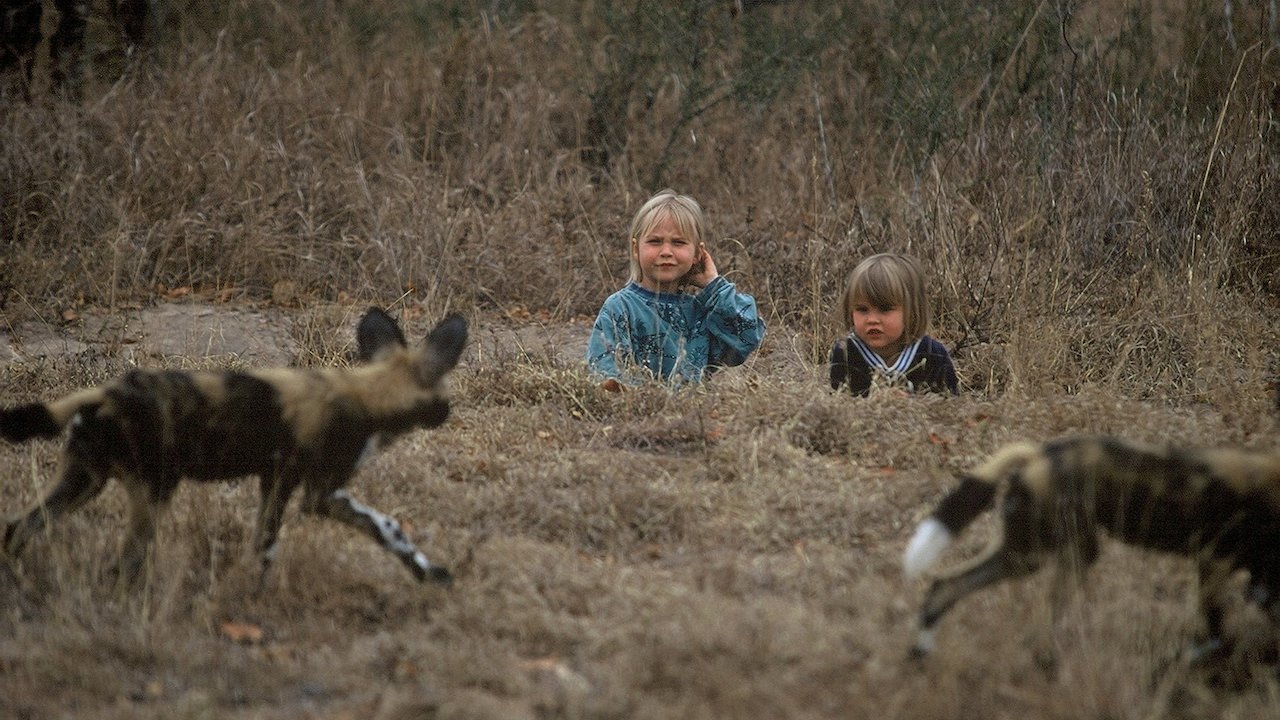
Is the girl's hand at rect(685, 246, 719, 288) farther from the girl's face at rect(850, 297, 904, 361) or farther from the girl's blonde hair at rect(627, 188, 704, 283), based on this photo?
the girl's face at rect(850, 297, 904, 361)

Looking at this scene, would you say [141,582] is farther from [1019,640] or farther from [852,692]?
[1019,640]

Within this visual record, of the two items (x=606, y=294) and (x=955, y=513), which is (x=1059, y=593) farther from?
(x=606, y=294)

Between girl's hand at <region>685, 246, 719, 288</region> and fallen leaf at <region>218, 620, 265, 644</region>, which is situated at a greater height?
girl's hand at <region>685, 246, 719, 288</region>

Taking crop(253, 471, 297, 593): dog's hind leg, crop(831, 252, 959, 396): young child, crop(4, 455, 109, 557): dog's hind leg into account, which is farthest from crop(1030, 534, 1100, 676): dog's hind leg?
crop(831, 252, 959, 396): young child

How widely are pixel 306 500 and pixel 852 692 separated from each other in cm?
154

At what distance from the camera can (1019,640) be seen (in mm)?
3090

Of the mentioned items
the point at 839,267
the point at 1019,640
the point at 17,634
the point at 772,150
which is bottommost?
the point at 17,634

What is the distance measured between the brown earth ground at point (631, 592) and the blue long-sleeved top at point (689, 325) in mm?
863

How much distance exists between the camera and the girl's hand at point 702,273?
6520 millimetres

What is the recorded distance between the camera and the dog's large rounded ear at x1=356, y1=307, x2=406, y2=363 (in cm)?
364

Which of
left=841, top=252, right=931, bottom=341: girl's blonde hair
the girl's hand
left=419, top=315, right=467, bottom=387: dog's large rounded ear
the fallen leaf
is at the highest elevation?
left=841, top=252, right=931, bottom=341: girl's blonde hair

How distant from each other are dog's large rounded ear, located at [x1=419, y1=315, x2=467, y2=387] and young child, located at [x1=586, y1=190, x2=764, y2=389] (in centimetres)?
259

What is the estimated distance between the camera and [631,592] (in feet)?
11.9

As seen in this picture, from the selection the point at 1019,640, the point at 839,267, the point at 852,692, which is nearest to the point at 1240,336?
the point at 839,267
